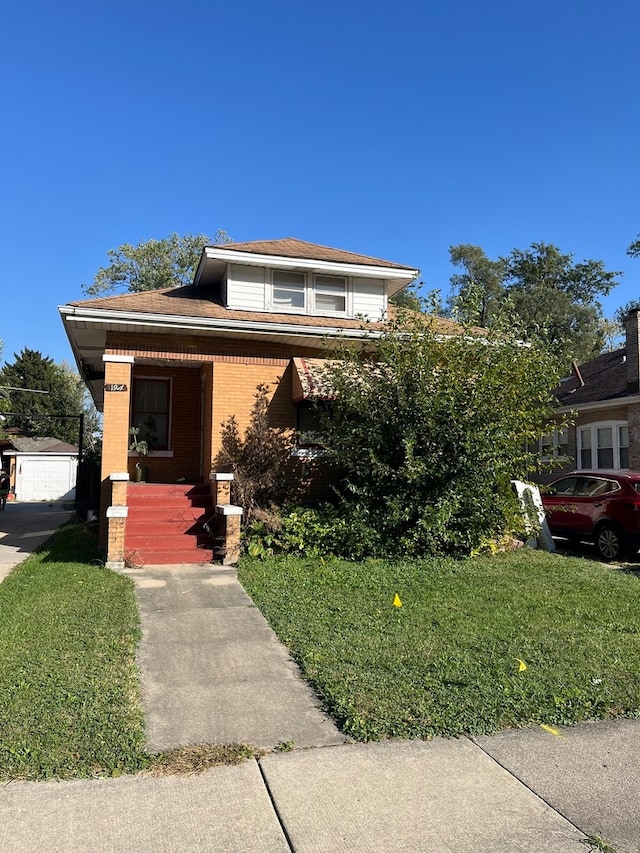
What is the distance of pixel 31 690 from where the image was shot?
450cm

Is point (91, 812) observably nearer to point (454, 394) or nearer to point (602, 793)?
point (602, 793)

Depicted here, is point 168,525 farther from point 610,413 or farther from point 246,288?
point 610,413

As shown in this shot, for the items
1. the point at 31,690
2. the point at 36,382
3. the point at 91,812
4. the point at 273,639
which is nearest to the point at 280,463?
the point at 273,639

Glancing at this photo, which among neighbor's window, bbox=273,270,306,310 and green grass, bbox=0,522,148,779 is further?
neighbor's window, bbox=273,270,306,310

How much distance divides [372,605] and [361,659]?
1.84m

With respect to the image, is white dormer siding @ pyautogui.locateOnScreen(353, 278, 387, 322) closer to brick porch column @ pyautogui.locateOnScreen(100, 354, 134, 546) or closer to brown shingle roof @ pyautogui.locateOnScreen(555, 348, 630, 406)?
brick porch column @ pyautogui.locateOnScreen(100, 354, 134, 546)

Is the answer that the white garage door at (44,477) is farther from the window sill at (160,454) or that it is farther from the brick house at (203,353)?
the window sill at (160,454)

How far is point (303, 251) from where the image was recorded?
548 inches

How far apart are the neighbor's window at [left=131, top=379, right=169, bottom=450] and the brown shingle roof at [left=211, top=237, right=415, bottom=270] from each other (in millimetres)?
3486

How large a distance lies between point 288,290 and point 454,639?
30.7ft

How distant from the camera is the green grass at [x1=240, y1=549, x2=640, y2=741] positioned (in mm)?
4324

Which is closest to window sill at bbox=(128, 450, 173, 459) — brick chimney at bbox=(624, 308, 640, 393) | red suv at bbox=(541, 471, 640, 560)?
red suv at bbox=(541, 471, 640, 560)

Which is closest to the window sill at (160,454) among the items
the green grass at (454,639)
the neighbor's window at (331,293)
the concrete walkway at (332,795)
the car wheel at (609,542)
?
the neighbor's window at (331,293)

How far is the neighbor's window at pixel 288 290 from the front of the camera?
526 inches
